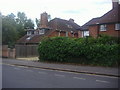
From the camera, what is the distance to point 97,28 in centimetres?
3177

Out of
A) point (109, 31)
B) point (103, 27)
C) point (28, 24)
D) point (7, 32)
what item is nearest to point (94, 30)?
point (103, 27)

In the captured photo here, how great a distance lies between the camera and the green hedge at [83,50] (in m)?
16.2

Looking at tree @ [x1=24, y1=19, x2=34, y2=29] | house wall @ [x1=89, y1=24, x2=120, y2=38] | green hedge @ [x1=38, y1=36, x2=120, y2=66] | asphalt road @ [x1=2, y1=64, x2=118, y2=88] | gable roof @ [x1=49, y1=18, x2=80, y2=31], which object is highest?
tree @ [x1=24, y1=19, x2=34, y2=29]

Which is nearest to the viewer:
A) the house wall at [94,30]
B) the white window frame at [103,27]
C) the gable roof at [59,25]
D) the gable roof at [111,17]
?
the gable roof at [111,17]

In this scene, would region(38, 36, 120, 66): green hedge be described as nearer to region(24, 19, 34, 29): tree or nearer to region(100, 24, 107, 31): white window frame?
region(100, 24, 107, 31): white window frame

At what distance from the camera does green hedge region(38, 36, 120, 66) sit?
16156 mm

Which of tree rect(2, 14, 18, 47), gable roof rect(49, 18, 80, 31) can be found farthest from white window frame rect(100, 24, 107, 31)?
tree rect(2, 14, 18, 47)

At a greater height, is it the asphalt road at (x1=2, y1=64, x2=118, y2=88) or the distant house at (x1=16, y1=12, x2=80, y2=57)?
the distant house at (x1=16, y1=12, x2=80, y2=57)

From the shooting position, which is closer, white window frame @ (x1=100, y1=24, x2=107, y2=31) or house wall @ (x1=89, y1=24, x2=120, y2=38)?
house wall @ (x1=89, y1=24, x2=120, y2=38)

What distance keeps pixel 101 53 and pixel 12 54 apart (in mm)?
15668

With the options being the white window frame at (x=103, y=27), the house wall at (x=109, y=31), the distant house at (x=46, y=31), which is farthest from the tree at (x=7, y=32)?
the white window frame at (x=103, y=27)

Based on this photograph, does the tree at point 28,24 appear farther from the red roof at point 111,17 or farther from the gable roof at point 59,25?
the red roof at point 111,17

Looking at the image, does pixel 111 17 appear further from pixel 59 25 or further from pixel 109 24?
pixel 59 25

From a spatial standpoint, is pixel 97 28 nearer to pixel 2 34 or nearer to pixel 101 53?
pixel 101 53
